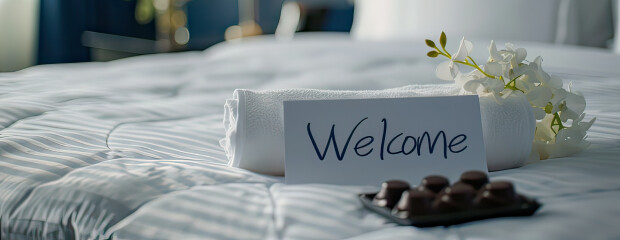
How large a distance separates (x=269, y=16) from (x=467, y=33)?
88.1 inches

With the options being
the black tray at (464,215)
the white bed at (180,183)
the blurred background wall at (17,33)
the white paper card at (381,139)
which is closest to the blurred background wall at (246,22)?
the blurred background wall at (17,33)

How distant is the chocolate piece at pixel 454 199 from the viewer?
589mm

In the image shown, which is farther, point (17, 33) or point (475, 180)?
point (17, 33)

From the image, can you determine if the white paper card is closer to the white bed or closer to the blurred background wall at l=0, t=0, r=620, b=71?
the white bed

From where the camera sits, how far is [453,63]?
87 cm

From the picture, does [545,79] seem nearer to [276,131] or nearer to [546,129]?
[546,129]

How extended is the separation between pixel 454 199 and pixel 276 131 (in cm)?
26

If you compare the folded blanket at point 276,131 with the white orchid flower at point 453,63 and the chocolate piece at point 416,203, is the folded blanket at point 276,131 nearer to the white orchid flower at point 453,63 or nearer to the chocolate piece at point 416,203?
the white orchid flower at point 453,63

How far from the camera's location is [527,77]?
84cm

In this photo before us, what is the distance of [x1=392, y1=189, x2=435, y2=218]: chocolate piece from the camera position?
23.0 inches

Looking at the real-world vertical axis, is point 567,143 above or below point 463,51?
below

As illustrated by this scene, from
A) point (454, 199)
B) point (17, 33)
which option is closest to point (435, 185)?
point (454, 199)

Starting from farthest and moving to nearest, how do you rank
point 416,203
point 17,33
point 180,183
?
point 17,33, point 180,183, point 416,203

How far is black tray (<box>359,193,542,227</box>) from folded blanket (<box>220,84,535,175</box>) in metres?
0.19
